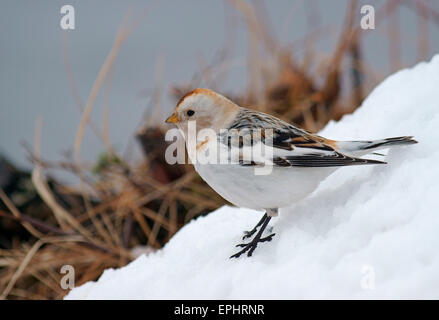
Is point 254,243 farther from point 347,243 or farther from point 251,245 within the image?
point 347,243

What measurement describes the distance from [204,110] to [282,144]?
0.86ft

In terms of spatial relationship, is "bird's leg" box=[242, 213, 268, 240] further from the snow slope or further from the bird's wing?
the bird's wing

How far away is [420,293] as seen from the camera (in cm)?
93

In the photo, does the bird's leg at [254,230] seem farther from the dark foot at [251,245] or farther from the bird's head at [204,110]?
the bird's head at [204,110]

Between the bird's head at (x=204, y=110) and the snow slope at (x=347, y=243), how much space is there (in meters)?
0.34

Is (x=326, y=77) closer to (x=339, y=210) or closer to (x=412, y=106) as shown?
(x=412, y=106)

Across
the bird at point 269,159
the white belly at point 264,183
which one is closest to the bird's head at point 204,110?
the bird at point 269,159

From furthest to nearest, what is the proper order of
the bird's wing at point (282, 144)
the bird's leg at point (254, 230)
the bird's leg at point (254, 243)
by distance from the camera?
1. the bird's leg at point (254, 230)
2. the bird's leg at point (254, 243)
3. the bird's wing at point (282, 144)

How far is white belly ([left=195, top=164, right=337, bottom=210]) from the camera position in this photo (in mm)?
1239

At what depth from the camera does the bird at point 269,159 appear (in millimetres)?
1228

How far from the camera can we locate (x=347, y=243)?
3.61 feet

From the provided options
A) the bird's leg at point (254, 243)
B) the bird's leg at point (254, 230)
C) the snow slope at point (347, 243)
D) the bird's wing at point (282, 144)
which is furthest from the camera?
the bird's leg at point (254, 230)
